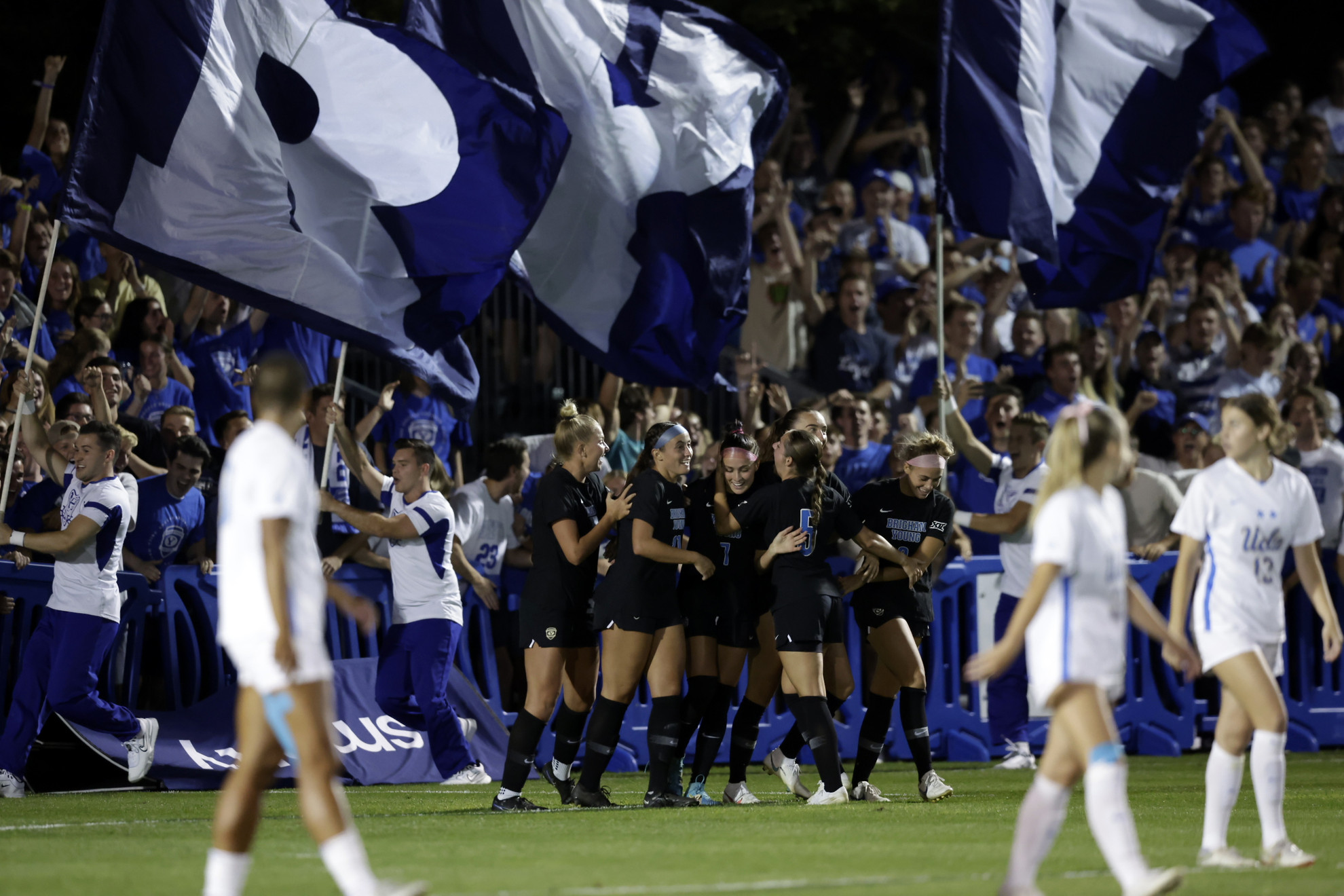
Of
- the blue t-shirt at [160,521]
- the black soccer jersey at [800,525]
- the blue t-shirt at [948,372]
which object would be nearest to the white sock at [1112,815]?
the black soccer jersey at [800,525]

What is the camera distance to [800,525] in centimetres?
1099

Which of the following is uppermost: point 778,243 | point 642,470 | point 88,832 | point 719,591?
point 778,243

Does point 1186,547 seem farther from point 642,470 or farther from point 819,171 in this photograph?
point 819,171

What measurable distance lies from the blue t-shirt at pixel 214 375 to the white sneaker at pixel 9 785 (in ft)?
13.0

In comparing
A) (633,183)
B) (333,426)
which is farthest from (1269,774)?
(333,426)

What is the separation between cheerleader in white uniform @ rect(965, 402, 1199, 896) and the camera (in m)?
6.59

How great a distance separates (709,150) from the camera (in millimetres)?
13633

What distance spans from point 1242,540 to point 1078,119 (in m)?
6.81

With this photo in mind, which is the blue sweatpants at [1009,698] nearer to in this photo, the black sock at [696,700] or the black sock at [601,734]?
the black sock at [696,700]

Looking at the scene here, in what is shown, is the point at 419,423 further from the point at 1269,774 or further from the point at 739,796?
the point at 1269,774

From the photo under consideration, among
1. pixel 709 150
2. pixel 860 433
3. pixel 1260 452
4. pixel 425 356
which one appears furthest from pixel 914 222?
pixel 1260 452

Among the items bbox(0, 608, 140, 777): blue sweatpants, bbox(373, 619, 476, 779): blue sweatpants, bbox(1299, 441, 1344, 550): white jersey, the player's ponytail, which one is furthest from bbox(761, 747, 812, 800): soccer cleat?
bbox(1299, 441, 1344, 550): white jersey

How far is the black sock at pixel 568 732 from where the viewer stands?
1111 centimetres

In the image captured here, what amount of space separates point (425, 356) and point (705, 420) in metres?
7.31
